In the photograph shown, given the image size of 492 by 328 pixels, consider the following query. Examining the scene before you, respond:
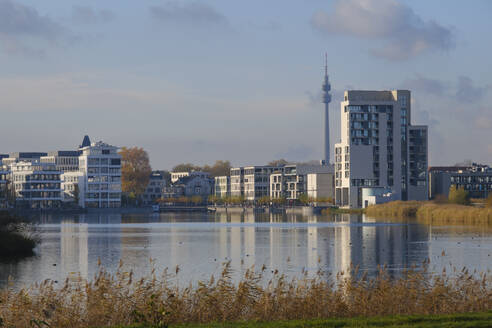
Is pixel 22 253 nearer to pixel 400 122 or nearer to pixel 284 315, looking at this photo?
pixel 284 315

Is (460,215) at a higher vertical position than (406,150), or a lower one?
lower

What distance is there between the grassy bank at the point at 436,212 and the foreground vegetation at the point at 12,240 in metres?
71.5

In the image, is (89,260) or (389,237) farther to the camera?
(389,237)

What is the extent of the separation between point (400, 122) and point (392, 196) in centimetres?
2480

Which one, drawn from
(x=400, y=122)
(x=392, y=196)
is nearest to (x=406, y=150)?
(x=400, y=122)

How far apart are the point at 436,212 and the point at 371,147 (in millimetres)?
61410

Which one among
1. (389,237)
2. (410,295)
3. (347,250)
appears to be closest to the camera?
(410,295)

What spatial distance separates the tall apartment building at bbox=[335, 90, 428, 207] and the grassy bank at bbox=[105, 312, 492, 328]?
6618 inches

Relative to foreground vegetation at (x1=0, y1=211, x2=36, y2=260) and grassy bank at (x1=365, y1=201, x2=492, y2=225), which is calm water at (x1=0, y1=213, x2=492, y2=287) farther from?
grassy bank at (x1=365, y1=201, x2=492, y2=225)

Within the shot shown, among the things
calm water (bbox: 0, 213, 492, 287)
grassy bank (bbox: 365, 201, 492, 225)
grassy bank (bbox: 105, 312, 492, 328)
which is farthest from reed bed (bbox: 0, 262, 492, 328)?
grassy bank (bbox: 365, 201, 492, 225)

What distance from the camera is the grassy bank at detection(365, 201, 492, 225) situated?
117m

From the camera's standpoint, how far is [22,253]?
58750mm

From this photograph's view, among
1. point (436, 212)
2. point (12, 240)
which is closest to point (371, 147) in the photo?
point (436, 212)

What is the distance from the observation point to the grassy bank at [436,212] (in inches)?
4611
